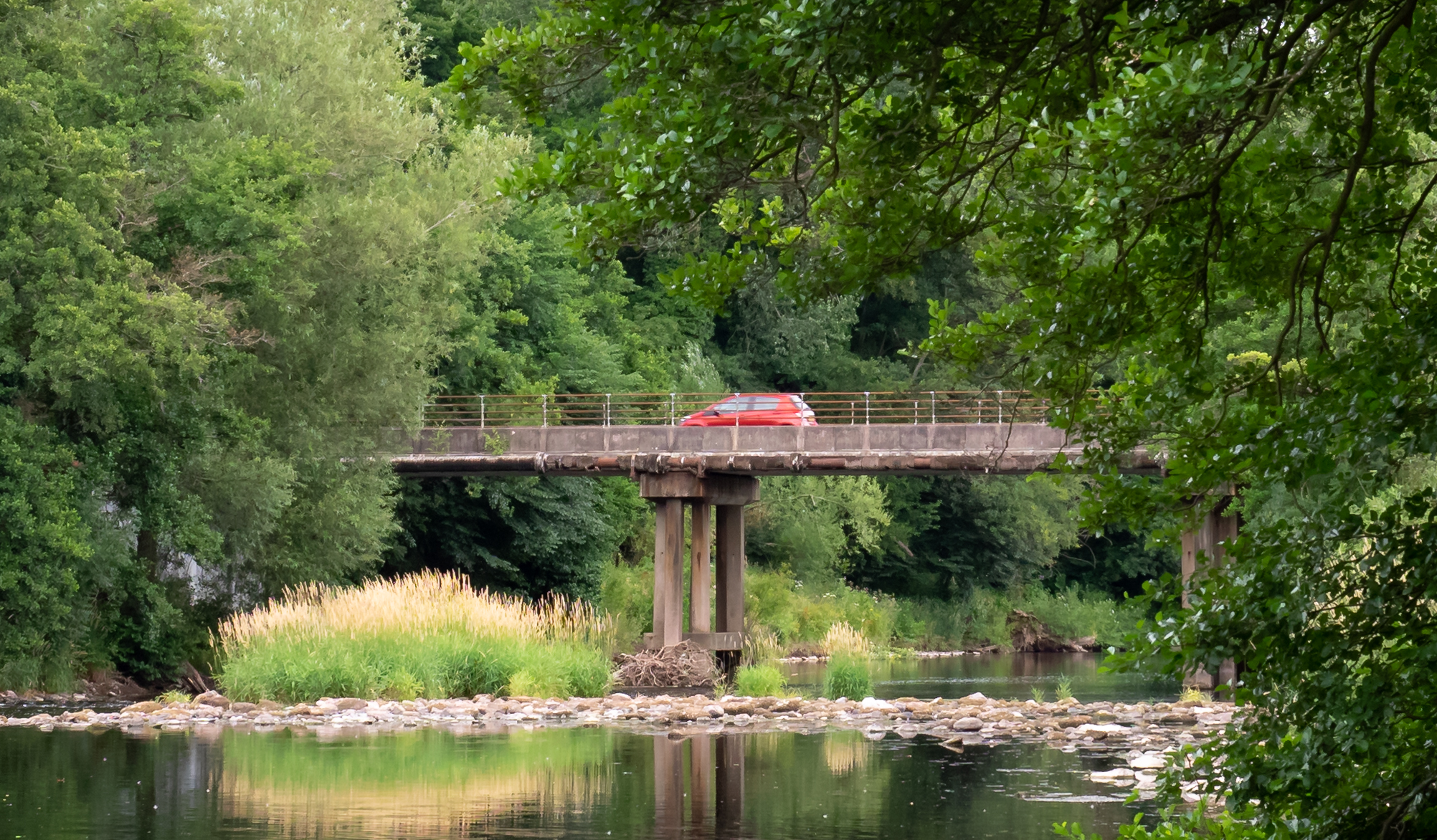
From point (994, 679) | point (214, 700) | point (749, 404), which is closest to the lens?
point (214, 700)

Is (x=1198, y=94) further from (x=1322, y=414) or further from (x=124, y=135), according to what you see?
(x=124, y=135)

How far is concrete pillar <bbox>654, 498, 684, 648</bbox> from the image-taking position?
108ft

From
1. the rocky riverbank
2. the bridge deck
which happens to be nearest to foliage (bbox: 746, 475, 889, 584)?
the bridge deck

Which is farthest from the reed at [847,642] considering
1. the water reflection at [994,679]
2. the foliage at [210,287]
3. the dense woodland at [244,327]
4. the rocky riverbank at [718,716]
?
the rocky riverbank at [718,716]

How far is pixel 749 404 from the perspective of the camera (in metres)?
42.0

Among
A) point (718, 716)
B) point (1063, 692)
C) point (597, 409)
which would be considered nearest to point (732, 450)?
point (1063, 692)

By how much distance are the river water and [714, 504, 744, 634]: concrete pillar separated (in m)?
13.8

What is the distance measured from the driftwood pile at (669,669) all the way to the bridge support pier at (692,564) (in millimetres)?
545

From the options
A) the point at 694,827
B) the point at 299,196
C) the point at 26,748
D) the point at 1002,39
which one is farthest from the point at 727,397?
the point at 1002,39

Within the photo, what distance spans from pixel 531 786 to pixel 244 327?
1742cm

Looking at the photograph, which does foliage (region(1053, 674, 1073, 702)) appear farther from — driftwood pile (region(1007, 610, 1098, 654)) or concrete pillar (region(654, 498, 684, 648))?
driftwood pile (region(1007, 610, 1098, 654))

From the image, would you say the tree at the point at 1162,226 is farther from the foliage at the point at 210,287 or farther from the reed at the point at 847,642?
the reed at the point at 847,642

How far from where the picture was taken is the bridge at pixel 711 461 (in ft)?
109

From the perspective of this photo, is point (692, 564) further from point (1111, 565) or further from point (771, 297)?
point (1111, 565)
